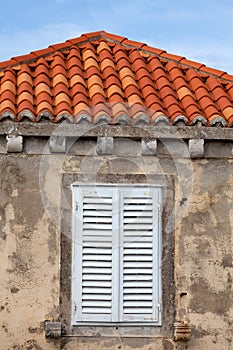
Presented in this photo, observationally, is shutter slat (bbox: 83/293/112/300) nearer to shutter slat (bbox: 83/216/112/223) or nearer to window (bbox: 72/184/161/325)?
window (bbox: 72/184/161/325)

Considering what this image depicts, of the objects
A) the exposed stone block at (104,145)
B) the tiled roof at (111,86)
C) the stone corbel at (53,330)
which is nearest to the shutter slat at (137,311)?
the stone corbel at (53,330)

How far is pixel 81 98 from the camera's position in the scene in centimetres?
1212

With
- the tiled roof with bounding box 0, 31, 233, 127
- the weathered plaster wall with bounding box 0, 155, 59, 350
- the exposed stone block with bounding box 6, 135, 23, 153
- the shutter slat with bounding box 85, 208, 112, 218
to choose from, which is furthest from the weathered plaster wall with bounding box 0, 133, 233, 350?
the tiled roof with bounding box 0, 31, 233, 127

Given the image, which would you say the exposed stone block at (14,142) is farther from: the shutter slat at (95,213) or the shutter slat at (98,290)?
the shutter slat at (98,290)

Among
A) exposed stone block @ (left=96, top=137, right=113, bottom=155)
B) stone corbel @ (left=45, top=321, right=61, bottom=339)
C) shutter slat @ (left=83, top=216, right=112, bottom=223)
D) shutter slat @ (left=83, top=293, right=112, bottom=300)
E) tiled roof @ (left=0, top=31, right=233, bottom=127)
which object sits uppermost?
tiled roof @ (left=0, top=31, right=233, bottom=127)

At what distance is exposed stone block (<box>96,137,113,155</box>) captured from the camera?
11.6m

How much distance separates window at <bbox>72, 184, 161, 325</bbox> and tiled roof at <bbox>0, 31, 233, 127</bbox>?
35.3 inches

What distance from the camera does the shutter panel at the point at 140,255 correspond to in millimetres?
11539

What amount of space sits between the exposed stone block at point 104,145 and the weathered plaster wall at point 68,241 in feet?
0.32

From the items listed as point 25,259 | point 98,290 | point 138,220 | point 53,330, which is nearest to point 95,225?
point 138,220

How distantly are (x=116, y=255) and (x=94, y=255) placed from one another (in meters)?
0.25

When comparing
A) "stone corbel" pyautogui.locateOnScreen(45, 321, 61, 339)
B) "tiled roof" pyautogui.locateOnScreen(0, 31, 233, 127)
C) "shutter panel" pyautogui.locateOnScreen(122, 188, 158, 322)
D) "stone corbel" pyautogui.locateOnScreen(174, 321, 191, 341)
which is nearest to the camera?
"stone corbel" pyautogui.locateOnScreen(45, 321, 61, 339)

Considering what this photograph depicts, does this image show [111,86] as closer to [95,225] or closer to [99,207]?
[99,207]

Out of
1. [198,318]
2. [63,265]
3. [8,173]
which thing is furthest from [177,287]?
[8,173]
